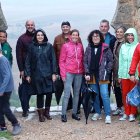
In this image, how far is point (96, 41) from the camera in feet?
24.7

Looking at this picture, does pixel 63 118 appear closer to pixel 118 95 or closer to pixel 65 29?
pixel 118 95

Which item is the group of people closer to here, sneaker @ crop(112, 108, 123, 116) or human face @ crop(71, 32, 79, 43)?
human face @ crop(71, 32, 79, 43)

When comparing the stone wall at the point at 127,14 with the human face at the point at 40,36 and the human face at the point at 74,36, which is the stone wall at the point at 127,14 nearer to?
the human face at the point at 74,36

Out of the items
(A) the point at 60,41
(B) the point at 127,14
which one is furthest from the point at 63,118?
(B) the point at 127,14

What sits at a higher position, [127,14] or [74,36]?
[127,14]

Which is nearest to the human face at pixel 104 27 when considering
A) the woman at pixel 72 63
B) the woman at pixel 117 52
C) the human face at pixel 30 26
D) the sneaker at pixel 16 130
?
the woman at pixel 117 52

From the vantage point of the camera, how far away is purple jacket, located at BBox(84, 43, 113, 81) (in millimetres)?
7488

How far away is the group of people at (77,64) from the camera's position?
7.50 m

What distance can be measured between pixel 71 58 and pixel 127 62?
1.10 meters

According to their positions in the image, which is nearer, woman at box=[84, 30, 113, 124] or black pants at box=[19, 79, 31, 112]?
woman at box=[84, 30, 113, 124]

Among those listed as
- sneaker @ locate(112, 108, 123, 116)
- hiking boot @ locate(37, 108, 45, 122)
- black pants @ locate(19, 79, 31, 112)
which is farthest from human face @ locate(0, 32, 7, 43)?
sneaker @ locate(112, 108, 123, 116)

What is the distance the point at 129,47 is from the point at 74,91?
1.42 meters

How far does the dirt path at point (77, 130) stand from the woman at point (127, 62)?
0.36 meters

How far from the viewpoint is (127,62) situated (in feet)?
24.4
